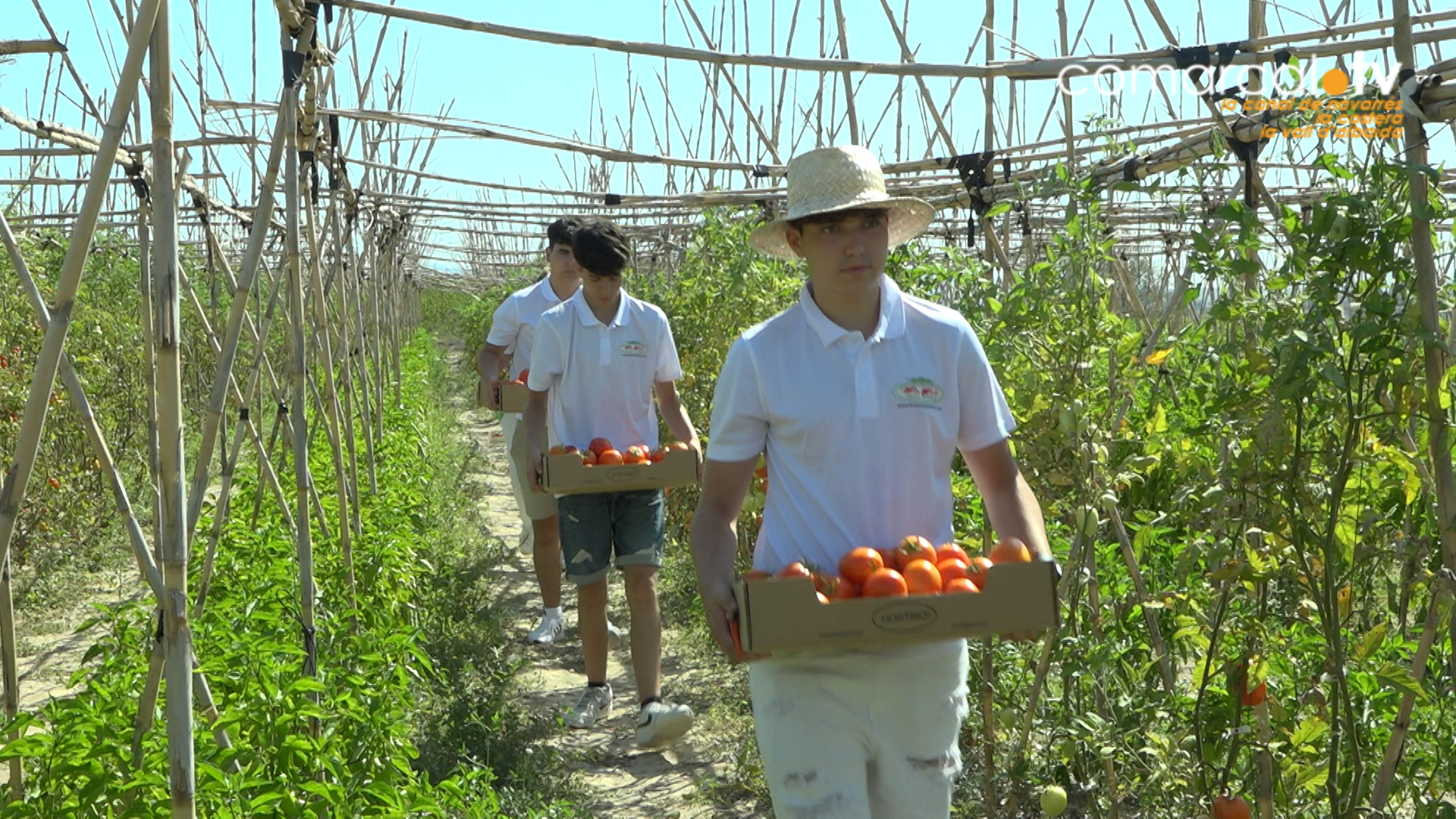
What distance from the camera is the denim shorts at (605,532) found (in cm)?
391

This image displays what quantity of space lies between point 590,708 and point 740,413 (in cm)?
219

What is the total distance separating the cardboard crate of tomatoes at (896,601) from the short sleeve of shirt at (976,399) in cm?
21

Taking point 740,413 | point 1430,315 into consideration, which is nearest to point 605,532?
point 740,413

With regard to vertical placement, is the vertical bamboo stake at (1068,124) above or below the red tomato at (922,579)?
above

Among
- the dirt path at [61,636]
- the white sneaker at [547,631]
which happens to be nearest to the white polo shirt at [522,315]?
the white sneaker at [547,631]

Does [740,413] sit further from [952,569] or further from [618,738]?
[618,738]

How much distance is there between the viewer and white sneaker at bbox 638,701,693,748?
12.1ft

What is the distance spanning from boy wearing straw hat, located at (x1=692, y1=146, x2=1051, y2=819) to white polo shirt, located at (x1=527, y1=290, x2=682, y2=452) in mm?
1903

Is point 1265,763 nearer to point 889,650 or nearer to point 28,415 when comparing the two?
point 889,650

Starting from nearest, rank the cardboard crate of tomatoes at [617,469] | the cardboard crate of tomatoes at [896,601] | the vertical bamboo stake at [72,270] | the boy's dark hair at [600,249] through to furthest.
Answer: the vertical bamboo stake at [72,270] < the cardboard crate of tomatoes at [896,601] < the cardboard crate of tomatoes at [617,469] < the boy's dark hair at [600,249]

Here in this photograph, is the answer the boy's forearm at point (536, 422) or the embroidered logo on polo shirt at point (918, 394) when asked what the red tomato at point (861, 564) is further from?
the boy's forearm at point (536, 422)

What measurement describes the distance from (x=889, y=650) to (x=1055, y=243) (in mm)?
1164

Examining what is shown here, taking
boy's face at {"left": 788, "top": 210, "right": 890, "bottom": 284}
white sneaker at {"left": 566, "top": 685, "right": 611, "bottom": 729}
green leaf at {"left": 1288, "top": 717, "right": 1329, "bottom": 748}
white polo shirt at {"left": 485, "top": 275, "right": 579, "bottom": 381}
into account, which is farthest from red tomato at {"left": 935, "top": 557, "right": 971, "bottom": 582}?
white polo shirt at {"left": 485, "top": 275, "right": 579, "bottom": 381}

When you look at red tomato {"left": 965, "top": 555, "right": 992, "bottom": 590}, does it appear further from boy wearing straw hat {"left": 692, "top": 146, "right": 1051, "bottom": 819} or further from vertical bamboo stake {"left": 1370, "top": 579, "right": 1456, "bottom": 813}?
A: vertical bamboo stake {"left": 1370, "top": 579, "right": 1456, "bottom": 813}
